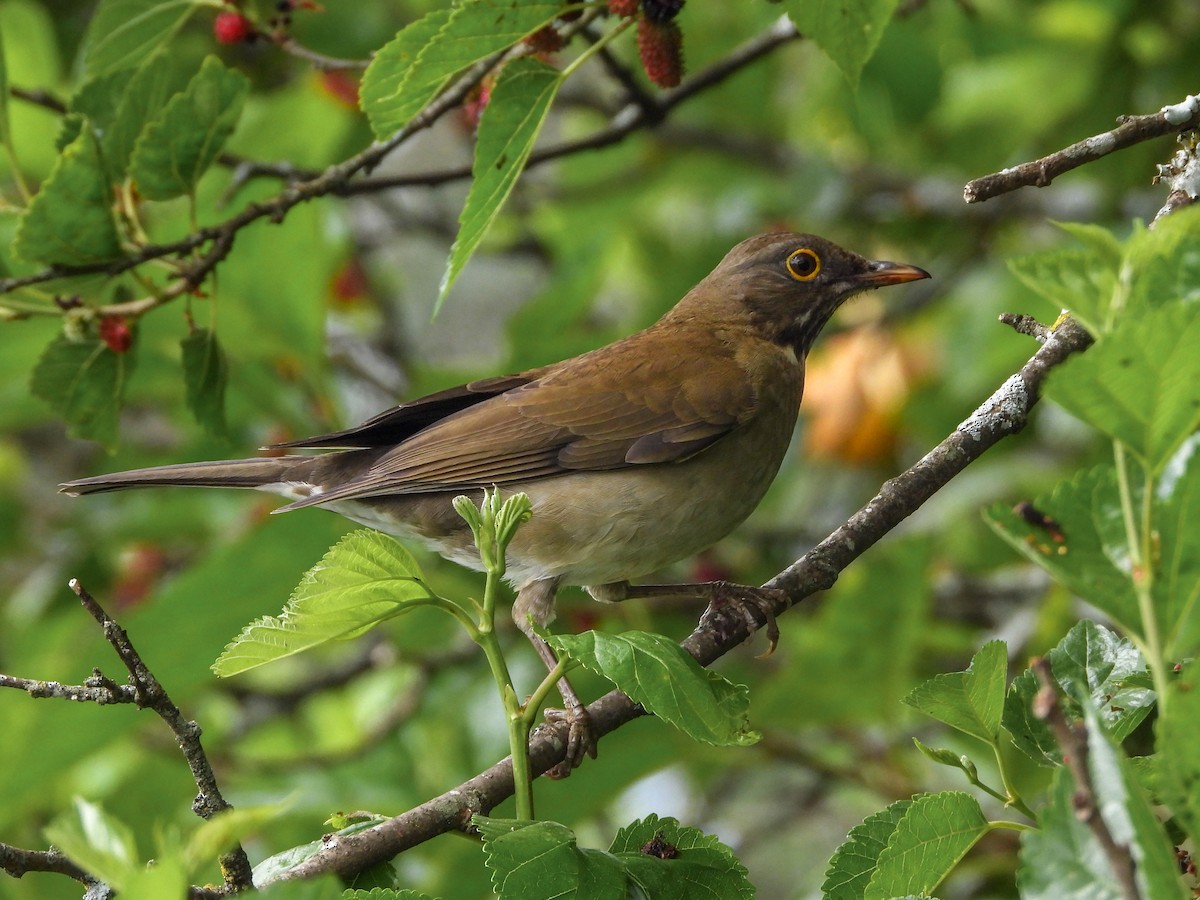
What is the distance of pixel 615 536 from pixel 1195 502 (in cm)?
291

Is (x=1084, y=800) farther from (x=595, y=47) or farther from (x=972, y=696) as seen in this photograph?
(x=595, y=47)

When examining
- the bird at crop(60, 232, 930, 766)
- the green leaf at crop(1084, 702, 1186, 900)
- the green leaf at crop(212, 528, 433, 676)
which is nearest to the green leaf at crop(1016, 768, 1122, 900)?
the green leaf at crop(1084, 702, 1186, 900)

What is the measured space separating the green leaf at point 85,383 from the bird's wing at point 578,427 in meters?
0.72

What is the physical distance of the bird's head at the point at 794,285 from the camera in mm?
5340

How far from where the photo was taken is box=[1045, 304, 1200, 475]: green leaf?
1.70 metres

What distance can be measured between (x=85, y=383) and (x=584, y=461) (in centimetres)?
165

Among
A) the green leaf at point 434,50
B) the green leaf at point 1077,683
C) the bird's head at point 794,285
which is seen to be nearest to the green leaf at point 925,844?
the green leaf at point 1077,683

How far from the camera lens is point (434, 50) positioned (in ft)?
10.8

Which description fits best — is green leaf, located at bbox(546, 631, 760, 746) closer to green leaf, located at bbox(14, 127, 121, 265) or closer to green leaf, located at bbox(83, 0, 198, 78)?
green leaf, located at bbox(14, 127, 121, 265)

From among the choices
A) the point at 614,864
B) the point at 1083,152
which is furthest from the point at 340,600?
the point at 1083,152

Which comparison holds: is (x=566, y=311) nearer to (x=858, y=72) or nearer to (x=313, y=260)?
(x=313, y=260)

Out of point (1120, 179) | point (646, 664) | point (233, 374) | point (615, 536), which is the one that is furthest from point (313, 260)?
point (1120, 179)

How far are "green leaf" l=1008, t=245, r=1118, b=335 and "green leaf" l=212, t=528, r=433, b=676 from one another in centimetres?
122

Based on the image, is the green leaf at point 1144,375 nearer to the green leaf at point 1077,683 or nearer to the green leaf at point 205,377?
the green leaf at point 1077,683
